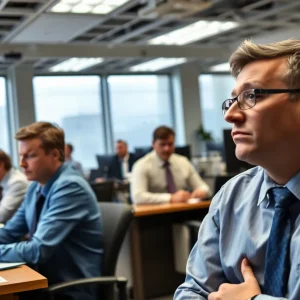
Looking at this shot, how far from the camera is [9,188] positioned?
4113 millimetres

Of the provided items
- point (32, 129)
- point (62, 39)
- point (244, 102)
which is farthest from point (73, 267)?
point (62, 39)

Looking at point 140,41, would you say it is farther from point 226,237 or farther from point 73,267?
point 226,237

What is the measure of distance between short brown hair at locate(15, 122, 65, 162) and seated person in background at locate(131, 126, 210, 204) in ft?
6.67

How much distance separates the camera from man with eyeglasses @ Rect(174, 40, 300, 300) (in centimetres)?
137

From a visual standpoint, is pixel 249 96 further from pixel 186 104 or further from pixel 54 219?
pixel 186 104

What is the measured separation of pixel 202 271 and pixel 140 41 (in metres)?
7.79

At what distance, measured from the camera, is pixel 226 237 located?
1.55m

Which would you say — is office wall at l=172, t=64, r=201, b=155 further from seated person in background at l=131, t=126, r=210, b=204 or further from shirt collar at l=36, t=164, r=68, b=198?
shirt collar at l=36, t=164, r=68, b=198

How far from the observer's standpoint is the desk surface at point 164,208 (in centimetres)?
430

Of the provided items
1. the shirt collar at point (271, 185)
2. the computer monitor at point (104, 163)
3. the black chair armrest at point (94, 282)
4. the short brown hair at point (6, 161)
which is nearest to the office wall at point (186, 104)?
the computer monitor at point (104, 163)

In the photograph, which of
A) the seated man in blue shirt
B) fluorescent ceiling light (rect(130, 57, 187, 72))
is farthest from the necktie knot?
fluorescent ceiling light (rect(130, 57, 187, 72))

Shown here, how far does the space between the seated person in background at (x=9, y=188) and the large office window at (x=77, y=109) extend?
7.26m

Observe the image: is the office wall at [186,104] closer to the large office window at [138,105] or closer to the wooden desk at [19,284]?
the large office window at [138,105]

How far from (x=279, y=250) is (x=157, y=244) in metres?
3.29
